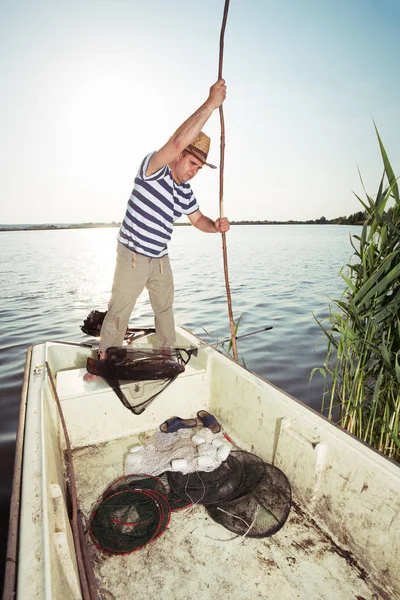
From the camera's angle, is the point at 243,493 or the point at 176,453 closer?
the point at 243,493

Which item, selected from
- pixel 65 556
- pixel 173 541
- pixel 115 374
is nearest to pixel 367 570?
pixel 173 541

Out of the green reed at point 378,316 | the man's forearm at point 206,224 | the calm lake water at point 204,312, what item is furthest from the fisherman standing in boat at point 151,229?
the calm lake water at point 204,312

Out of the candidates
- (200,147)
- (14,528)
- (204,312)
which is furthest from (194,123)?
(204,312)

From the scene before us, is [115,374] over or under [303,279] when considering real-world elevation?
over

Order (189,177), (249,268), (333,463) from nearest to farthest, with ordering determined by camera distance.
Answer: (333,463) < (189,177) < (249,268)

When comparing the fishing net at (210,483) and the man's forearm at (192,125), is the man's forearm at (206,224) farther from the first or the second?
the fishing net at (210,483)

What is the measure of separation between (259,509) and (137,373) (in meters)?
1.30

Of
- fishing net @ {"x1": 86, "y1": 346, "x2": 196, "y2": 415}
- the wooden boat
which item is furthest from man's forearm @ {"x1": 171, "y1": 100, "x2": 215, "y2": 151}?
the wooden boat

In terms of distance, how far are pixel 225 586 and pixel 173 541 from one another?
397 mm

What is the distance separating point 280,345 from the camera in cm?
664

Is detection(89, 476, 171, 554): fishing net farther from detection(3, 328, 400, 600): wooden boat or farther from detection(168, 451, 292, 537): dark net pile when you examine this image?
detection(168, 451, 292, 537): dark net pile

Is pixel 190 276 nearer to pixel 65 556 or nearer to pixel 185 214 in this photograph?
pixel 185 214

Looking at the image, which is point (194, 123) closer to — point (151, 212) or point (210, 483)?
point (151, 212)

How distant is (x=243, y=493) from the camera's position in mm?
2152
